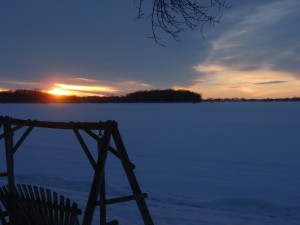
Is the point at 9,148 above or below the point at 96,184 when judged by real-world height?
above

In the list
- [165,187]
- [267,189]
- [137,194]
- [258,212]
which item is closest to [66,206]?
[137,194]

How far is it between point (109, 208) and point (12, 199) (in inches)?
111

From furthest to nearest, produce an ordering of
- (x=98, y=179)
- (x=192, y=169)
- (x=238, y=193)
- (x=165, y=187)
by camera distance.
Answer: (x=192, y=169) → (x=165, y=187) → (x=238, y=193) → (x=98, y=179)

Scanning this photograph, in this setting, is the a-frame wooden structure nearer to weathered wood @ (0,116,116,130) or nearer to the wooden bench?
weathered wood @ (0,116,116,130)

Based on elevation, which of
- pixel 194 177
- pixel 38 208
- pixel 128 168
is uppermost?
pixel 128 168

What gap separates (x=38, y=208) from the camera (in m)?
3.90

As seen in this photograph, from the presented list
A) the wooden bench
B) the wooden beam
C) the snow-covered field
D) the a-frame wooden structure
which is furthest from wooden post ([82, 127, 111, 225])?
the snow-covered field

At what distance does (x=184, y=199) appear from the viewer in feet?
25.2

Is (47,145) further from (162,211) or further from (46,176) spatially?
(162,211)

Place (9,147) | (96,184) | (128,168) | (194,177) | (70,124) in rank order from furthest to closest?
(194,177)
(9,147)
(70,124)
(128,168)
(96,184)

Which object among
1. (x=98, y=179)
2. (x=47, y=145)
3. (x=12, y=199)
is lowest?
(x=47, y=145)

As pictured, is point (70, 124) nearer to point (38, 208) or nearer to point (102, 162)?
point (102, 162)

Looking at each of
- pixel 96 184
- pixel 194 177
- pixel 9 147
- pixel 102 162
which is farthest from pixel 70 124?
pixel 194 177

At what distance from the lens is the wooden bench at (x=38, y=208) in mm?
3693
